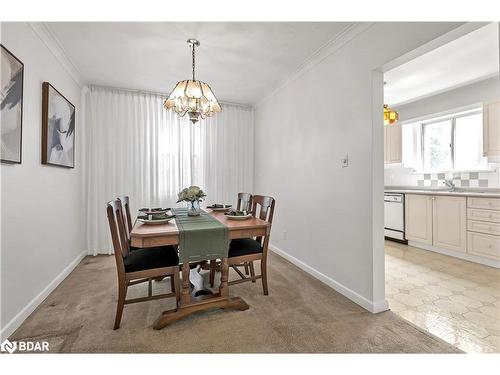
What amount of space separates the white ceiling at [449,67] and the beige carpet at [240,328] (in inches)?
110

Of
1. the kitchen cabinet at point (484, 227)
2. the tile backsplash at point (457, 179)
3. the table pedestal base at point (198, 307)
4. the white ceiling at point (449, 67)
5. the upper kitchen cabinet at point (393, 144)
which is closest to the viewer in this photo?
the table pedestal base at point (198, 307)

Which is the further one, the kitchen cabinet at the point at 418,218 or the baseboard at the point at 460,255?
the kitchen cabinet at the point at 418,218

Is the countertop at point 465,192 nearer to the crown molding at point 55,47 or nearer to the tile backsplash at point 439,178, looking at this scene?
the tile backsplash at point 439,178

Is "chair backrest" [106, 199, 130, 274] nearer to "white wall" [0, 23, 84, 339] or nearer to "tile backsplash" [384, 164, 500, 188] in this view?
"white wall" [0, 23, 84, 339]

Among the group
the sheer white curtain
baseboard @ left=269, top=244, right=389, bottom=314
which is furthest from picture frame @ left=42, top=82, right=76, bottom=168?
baseboard @ left=269, top=244, right=389, bottom=314

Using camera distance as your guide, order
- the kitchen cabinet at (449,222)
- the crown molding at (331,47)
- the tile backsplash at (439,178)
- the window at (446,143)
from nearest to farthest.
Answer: the crown molding at (331,47)
the kitchen cabinet at (449,222)
the tile backsplash at (439,178)
the window at (446,143)

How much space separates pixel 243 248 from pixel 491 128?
3.65 m

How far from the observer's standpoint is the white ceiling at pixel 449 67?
248cm

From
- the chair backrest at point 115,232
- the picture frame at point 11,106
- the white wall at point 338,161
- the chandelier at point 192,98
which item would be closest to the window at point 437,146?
the white wall at point 338,161

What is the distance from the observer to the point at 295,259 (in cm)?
314

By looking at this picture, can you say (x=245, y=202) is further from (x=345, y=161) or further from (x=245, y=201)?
(x=345, y=161)

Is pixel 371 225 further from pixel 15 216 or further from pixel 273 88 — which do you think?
pixel 15 216

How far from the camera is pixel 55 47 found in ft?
7.90
